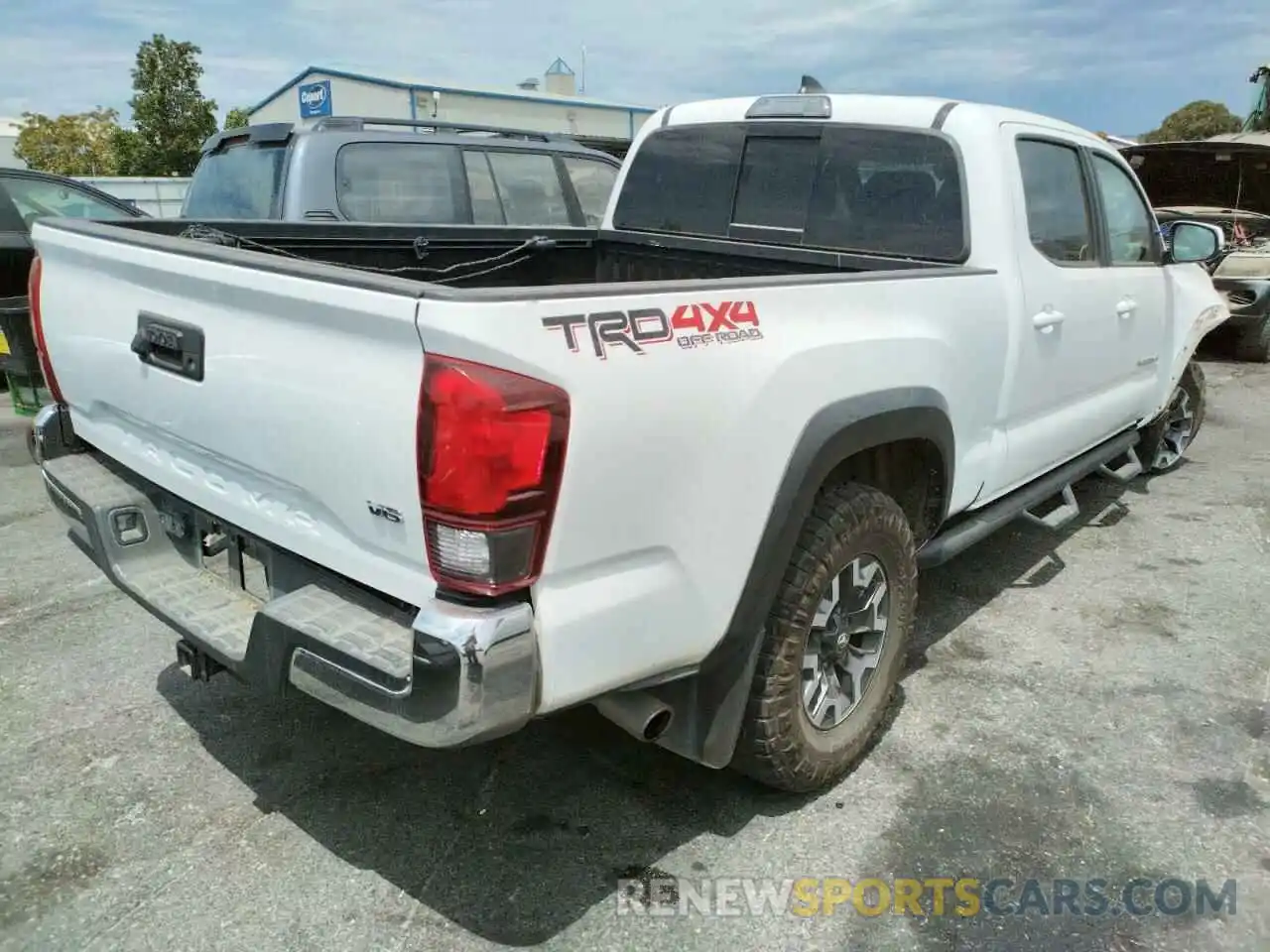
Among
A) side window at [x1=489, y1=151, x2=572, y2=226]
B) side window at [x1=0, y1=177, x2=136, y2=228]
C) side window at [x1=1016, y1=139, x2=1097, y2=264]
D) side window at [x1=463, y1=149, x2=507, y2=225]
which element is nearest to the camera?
side window at [x1=1016, y1=139, x2=1097, y2=264]

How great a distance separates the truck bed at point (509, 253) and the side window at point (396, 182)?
78.9 inches

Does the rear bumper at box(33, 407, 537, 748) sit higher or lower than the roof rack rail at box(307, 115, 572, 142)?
lower

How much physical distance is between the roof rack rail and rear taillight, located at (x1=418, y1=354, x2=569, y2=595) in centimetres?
533

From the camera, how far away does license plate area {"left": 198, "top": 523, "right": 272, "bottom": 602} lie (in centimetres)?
→ 243

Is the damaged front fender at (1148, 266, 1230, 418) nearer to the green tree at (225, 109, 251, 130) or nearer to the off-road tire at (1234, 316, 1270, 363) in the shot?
the off-road tire at (1234, 316, 1270, 363)

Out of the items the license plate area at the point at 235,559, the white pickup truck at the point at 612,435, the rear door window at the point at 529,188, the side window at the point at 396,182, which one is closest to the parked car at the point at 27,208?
the side window at the point at 396,182

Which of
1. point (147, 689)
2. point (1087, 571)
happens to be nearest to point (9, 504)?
point (147, 689)

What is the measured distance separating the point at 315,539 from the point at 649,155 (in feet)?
9.11

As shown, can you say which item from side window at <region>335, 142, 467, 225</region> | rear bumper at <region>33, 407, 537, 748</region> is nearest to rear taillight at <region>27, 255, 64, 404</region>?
rear bumper at <region>33, 407, 537, 748</region>

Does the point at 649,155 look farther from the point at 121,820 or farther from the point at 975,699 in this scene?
the point at 121,820

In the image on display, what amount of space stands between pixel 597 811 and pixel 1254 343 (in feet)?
33.4

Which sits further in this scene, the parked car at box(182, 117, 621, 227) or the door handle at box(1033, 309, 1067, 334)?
the parked car at box(182, 117, 621, 227)

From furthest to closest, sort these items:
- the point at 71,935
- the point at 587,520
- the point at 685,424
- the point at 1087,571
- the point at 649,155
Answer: the point at 1087,571 < the point at 649,155 < the point at 71,935 < the point at 685,424 < the point at 587,520

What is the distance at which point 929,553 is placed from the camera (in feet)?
10.6
